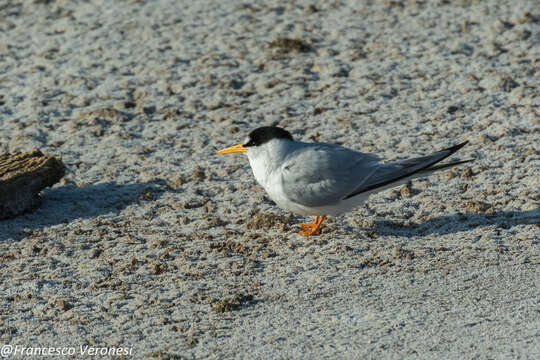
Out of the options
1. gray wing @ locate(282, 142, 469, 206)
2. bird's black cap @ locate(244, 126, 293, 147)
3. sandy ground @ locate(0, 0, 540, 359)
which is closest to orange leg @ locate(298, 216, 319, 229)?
sandy ground @ locate(0, 0, 540, 359)

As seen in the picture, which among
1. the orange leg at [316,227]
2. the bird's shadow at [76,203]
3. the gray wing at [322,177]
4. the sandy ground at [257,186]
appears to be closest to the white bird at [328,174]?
the gray wing at [322,177]

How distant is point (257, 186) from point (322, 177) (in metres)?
0.93

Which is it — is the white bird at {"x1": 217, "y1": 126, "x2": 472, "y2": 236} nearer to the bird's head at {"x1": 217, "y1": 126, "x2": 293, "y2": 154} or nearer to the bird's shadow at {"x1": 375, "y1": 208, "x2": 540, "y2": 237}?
the bird's head at {"x1": 217, "y1": 126, "x2": 293, "y2": 154}

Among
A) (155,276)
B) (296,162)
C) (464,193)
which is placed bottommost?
(464,193)

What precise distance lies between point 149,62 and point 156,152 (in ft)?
5.12

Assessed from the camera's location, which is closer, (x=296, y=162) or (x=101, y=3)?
(x=296, y=162)

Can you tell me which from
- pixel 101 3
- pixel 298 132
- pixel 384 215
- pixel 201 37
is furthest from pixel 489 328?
pixel 101 3

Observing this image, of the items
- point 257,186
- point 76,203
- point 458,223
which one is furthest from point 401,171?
point 76,203

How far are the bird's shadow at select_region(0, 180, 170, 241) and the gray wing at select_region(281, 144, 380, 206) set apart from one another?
1.12 metres

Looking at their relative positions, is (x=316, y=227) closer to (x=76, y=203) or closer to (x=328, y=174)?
(x=328, y=174)

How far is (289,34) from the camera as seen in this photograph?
22.8 feet

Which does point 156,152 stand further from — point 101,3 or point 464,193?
point 101,3

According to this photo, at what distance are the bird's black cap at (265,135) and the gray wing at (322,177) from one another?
0.69 ft

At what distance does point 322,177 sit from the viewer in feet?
13.1
